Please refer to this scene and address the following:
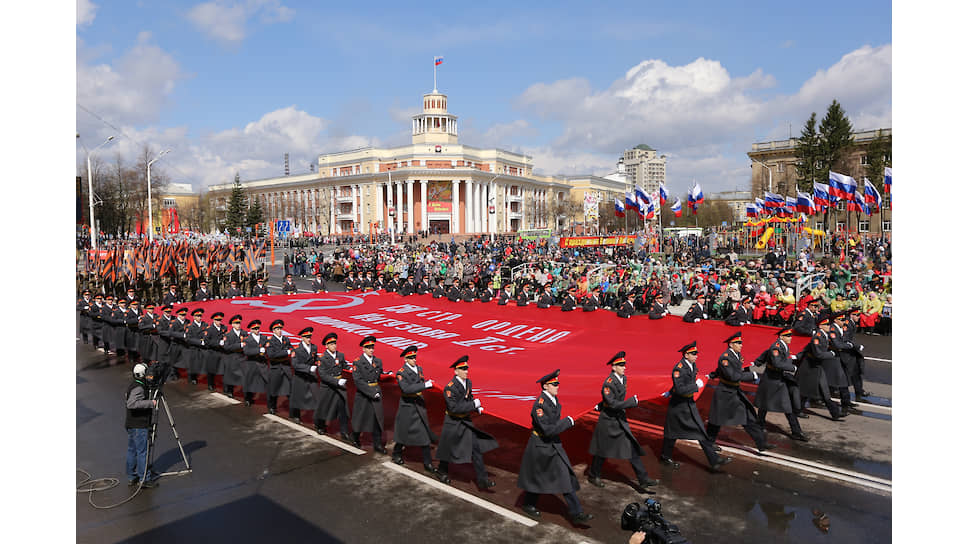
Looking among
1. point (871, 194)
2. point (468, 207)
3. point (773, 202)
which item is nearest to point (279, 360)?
point (871, 194)

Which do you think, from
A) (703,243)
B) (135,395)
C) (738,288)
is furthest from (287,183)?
(135,395)

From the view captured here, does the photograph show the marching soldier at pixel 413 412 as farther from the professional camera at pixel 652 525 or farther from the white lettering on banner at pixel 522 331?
the professional camera at pixel 652 525

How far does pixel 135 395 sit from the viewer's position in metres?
7.88

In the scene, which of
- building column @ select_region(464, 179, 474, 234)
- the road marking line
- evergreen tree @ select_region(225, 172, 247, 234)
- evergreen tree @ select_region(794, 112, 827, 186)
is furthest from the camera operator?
building column @ select_region(464, 179, 474, 234)

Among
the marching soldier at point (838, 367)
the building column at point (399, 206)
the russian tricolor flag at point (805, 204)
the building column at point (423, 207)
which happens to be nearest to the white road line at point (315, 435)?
the marching soldier at point (838, 367)

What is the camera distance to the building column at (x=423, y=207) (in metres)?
92.6

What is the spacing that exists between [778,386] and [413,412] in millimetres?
5526

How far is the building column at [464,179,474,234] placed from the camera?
93.2 m

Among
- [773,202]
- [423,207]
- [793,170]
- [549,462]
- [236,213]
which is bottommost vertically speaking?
[549,462]

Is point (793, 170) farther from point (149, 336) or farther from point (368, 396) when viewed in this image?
point (368, 396)

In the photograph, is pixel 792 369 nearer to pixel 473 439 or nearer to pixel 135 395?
pixel 473 439

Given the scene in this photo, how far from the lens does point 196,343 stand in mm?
12797

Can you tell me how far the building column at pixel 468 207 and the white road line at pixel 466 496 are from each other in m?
85.8

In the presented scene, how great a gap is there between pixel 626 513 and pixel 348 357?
8.23 metres
